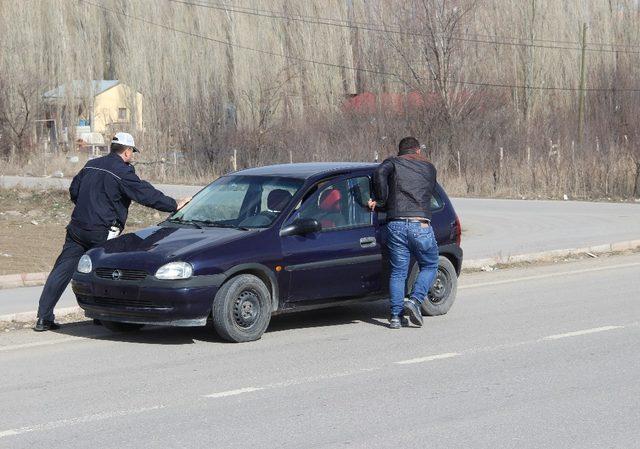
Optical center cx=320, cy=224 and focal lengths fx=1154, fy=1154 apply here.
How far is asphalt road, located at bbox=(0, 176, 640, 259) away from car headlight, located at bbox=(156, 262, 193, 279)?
7751 millimetres

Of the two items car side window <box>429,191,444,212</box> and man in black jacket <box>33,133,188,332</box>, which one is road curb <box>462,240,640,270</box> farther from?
man in black jacket <box>33,133,188,332</box>

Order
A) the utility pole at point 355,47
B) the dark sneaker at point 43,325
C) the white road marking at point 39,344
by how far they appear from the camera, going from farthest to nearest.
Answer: the utility pole at point 355,47 → the dark sneaker at point 43,325 → the white road marking at point 39,344

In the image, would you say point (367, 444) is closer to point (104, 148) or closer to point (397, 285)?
point (397, 285)

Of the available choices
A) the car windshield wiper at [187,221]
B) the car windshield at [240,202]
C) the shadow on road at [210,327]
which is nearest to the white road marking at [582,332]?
the shadow on road at [210,327]

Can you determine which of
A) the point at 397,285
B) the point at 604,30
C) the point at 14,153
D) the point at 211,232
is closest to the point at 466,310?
the point at 397,285

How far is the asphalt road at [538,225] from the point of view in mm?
18656

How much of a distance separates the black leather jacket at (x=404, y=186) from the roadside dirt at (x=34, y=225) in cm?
711

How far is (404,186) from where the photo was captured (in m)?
10.7

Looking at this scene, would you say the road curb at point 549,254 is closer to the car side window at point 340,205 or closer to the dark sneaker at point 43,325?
the car side window at point 340,205

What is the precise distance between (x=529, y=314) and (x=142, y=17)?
173ft

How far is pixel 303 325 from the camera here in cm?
1123

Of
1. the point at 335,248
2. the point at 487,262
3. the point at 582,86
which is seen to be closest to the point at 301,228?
the point at 335,248

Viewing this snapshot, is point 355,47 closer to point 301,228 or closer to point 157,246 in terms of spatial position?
point 301,228

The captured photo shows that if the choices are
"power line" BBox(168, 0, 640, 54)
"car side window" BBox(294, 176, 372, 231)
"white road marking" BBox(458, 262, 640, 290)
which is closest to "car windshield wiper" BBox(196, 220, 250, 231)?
"car side window" BBox(294, 176, 372, 231)
